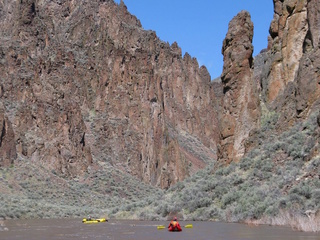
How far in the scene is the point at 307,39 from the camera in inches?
1809

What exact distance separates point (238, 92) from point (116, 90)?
6546 cm

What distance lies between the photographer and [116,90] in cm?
11175

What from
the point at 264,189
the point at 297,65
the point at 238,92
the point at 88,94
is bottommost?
the point at 264,189

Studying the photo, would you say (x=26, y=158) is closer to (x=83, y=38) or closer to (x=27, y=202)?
(x=27, y=202)

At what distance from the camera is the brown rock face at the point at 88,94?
295 feet

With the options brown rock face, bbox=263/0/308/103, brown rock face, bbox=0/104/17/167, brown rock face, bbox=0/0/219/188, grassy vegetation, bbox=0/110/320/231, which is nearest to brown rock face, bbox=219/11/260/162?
grassy vegetation, bbox=0/110/320/231

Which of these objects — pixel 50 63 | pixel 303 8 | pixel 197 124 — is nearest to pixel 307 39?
pixel 303 8

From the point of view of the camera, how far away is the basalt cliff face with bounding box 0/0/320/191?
158ft

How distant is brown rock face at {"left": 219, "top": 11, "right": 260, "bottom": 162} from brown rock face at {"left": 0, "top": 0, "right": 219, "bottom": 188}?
42.5m

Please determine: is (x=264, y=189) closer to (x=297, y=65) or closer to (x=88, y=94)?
(x=297, y=65)

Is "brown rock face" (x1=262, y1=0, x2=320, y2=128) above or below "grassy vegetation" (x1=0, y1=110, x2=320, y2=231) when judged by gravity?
above

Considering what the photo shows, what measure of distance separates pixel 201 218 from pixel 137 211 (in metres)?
9.92

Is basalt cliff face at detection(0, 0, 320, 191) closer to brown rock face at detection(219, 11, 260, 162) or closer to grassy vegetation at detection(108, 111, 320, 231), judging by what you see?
brown rock face at detection(219, 11, 260, 162)

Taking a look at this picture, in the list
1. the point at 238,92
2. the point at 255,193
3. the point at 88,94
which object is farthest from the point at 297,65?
the point at 88,94
